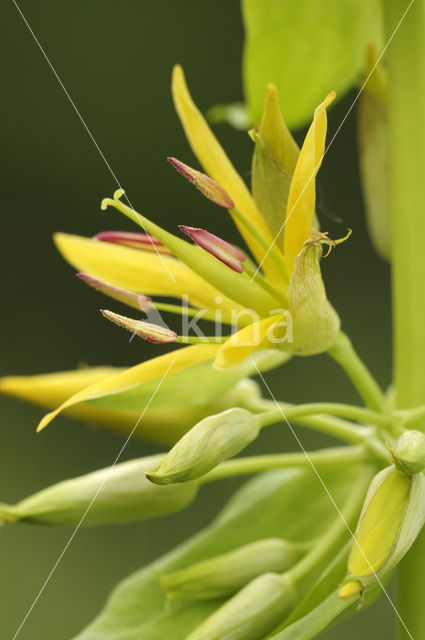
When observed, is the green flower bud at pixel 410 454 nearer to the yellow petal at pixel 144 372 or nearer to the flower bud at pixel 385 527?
the flower bud at pixel 385 527

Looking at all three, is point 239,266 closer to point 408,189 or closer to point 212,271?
point 212,271

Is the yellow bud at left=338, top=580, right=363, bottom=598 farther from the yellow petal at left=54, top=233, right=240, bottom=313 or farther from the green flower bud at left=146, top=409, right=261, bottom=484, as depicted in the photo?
the yellow petal at left=54, top=233, right=240, bottom=313

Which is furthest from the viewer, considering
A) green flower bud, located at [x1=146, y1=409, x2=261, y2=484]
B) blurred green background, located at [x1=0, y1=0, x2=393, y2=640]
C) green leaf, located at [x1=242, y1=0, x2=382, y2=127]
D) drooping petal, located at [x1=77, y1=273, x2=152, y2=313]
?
blurred green background, located at [x1=0, y1=0, x2=393, y2=640]

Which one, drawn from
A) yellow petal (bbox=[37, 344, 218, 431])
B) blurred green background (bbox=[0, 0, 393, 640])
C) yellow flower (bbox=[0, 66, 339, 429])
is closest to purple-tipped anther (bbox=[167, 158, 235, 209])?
yellow flower (bbox=[0, 66, 339, 429])

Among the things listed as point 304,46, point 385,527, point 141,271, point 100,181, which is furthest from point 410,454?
point 100,181

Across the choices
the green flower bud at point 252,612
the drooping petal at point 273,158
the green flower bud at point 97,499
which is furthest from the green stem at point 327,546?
the drooping petal at point 273,158

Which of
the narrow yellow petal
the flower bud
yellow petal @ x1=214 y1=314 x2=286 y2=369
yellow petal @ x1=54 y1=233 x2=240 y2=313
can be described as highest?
yellow petal @ x1=54 y1=233 x2=240 y2=313
